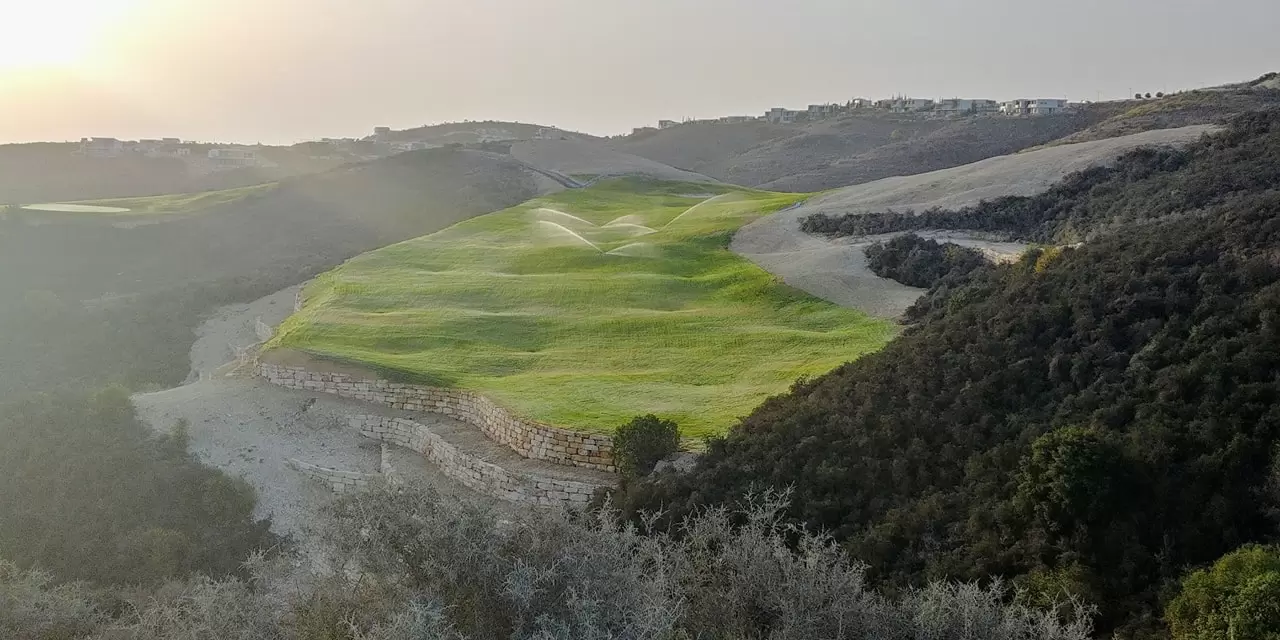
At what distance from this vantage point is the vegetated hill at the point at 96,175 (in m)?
79.0

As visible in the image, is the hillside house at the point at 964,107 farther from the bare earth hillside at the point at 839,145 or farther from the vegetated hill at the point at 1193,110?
the vegetated hill at the point at 1193,110

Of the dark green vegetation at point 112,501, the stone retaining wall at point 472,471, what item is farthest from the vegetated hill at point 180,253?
the stone retaining wall at point 472,471

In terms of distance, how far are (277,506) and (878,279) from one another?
16657 millimetres

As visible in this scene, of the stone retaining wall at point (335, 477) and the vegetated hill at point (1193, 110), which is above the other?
the vegetated hill at point (1193, 110)

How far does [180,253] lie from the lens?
179 feet

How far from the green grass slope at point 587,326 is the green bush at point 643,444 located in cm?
97

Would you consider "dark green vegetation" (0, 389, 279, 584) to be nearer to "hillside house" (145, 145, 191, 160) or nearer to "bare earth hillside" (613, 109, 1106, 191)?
"bare earth hillside" (613, 109, 1106, 191)

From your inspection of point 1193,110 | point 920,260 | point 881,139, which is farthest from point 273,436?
point 881,139

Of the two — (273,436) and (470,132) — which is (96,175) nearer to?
(470,132)

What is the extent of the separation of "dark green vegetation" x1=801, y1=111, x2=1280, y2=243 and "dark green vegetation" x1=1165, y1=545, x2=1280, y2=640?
44.5 ft

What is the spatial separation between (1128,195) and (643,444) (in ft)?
59.4

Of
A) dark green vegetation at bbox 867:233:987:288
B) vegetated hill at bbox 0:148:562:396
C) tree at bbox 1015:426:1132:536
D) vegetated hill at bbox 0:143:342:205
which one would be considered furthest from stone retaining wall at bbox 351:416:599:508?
vegetated hill at bbox 0:143:342:205

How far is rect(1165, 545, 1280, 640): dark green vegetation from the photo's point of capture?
730 cm

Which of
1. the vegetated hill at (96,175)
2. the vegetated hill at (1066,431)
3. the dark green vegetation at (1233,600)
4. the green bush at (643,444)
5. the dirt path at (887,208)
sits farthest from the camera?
the vegetated hill at (96,175)
